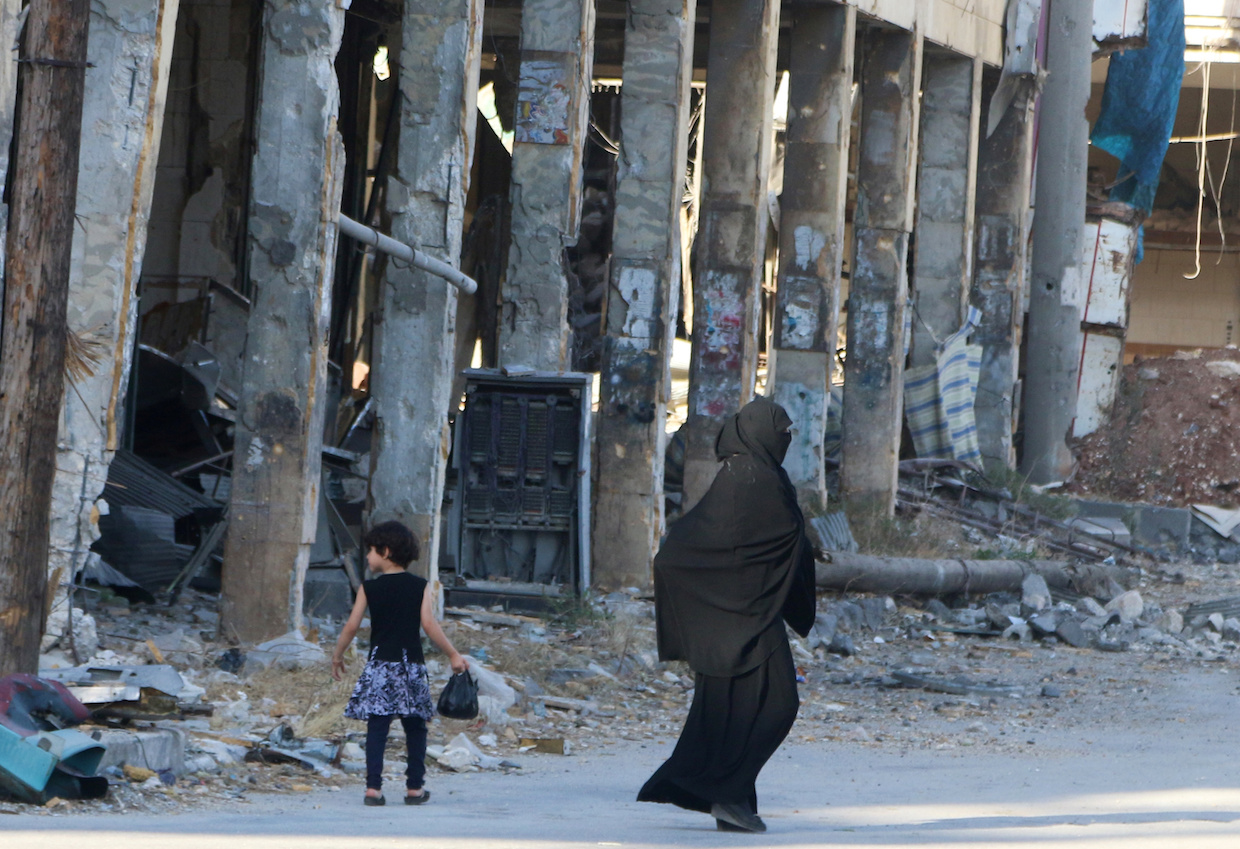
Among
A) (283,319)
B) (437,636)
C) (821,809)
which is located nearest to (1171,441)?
(283,319)

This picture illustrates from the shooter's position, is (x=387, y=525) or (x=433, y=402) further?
(x=433, y=402)

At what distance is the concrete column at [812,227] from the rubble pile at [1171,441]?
6116 millimetres

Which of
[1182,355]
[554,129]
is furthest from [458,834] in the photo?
[1182,355]

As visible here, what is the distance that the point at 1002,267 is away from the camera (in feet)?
70.2

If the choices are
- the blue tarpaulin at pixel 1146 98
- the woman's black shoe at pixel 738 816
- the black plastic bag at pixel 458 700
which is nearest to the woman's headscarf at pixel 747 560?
the woman's black shoe at pixel 738 816

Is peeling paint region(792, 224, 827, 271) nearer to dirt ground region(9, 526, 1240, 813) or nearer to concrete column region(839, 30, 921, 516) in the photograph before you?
concrete column region(839, 30, 921, 516)

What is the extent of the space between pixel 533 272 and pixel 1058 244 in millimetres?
10800

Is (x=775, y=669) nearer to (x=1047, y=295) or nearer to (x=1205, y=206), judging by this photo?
(x=1047, y=295)

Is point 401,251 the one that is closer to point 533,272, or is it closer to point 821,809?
point 533,272

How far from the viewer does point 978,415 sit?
21359mm

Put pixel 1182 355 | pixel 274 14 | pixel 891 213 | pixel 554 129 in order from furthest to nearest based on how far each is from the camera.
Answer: pixel 1182 355 < pixel 891 213 < pixel 554 129 < pixel 274 14

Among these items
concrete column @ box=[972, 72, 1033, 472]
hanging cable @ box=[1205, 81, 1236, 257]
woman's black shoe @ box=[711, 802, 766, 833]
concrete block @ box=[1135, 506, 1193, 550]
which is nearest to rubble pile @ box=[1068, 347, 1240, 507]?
concrete block @ box=[1135, 506, 1193, 550]

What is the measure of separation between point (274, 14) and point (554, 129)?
3679 mm

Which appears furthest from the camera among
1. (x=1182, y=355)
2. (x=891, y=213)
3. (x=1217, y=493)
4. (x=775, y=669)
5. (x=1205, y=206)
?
(x=1205, y=206)
